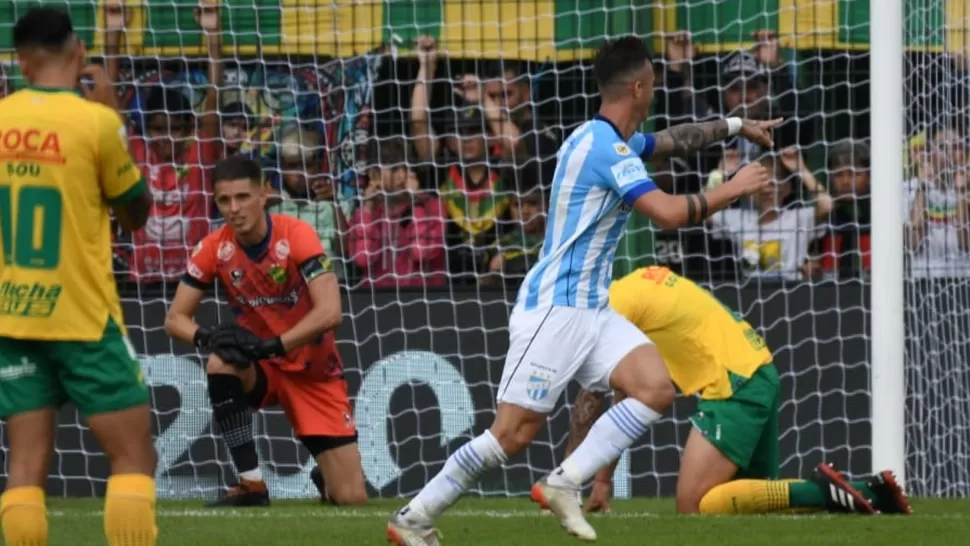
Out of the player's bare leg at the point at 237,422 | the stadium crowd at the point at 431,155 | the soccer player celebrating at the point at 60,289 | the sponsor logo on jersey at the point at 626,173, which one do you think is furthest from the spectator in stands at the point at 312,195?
the soccer player celebrating at the point at 60,289

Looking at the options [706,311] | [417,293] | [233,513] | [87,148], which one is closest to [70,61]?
[87,148]

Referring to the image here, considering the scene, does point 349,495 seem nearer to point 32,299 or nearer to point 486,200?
point 486,200

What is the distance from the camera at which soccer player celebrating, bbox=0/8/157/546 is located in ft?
15.1

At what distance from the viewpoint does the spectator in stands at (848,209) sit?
9.76 metres

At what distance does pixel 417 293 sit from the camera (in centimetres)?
961

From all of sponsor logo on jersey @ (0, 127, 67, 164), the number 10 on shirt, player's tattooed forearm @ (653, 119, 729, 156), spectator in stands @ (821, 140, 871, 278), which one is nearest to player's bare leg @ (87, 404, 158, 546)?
the number 10 on shirt

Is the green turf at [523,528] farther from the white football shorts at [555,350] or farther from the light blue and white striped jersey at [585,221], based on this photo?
the light blue and white striped jersey at [585,221]

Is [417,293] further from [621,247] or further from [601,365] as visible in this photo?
[601,365]

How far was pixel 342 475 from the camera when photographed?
845cm

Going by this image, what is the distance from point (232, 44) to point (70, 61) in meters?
5.26

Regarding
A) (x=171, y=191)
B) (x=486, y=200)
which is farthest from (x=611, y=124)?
(x=171, y=191)

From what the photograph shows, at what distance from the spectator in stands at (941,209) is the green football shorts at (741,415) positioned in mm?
1588

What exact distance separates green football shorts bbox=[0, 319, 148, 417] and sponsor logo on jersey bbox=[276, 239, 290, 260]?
3.47 m

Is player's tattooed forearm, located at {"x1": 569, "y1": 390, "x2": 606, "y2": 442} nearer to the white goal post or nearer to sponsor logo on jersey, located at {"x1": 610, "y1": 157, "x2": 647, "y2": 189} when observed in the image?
the white goal post
